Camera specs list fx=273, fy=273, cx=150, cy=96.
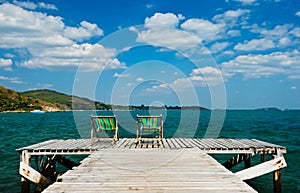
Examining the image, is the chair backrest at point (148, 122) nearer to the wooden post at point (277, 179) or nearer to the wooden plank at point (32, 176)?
the wooden plank at point (32, 176)

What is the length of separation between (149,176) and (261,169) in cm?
425

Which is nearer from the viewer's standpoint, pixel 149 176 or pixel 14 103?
pixel 149 176

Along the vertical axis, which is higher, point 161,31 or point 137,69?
point 161,31

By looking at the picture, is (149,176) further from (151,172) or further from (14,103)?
(14,103)

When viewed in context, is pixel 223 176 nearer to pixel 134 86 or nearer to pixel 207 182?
pixel 207 182

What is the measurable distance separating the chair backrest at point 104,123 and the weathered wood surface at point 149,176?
318 centimetres

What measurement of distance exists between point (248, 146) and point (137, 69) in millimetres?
5703

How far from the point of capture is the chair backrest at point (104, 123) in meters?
10.1

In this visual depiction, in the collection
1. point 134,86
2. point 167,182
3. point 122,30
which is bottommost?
point 167,182

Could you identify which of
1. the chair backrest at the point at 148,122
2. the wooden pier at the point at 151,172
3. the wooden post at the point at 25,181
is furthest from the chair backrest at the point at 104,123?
the wooden post at the point at 25,181

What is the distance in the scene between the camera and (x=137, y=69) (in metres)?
12.0

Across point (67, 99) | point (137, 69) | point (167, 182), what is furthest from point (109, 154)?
point (67, 99)

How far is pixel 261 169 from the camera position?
25.5ft

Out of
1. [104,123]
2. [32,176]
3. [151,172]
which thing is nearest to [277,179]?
[151,172]
